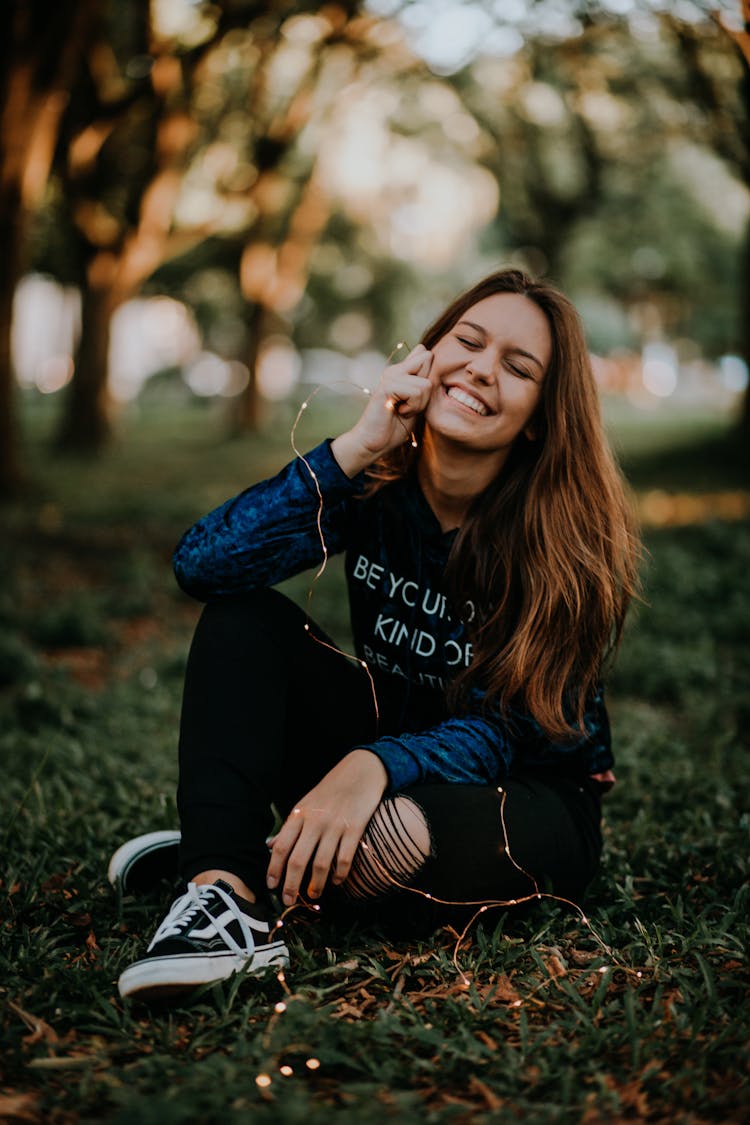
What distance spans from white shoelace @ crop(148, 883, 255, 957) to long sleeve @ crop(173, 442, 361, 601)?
2.49 feet

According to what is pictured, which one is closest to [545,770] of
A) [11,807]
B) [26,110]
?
[11,807]

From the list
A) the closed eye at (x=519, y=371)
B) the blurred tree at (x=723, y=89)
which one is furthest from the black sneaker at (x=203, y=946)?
the blurred tree at (x=723, y=89)

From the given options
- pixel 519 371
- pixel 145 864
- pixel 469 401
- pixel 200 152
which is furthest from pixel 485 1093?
pixel 200 152

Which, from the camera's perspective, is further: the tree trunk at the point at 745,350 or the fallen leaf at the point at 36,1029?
the tree trunk at the point at 745,350

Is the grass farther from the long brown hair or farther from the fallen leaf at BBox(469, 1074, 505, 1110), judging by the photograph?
the long brown hair

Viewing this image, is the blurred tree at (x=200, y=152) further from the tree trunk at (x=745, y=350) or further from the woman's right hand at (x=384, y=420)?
the woman's right hand at (x=384, y=420)

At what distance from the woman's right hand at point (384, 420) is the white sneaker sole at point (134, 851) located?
3.80 feet

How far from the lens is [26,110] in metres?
8.94

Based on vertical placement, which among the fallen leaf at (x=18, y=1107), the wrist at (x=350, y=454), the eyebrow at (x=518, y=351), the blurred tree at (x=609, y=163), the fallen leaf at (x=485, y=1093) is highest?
the blurred tree at (x=609, y=163)

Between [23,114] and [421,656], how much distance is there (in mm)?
8101

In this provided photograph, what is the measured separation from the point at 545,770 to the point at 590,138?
17.6 m

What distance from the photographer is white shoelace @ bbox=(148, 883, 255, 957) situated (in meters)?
2.25

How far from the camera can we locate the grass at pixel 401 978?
6.47ft

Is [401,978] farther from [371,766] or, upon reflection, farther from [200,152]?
[200,152]
